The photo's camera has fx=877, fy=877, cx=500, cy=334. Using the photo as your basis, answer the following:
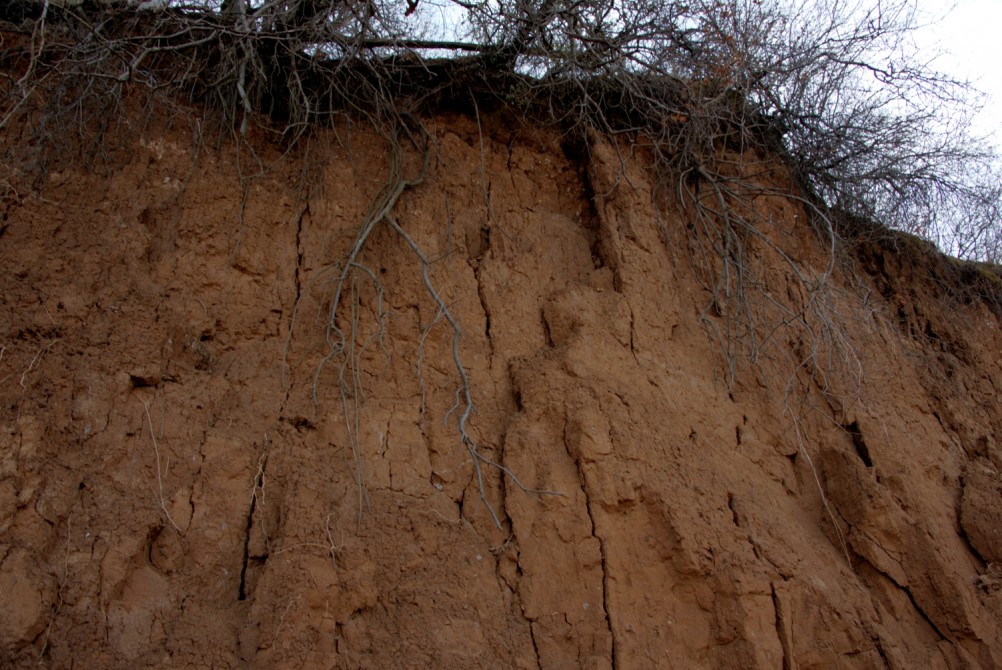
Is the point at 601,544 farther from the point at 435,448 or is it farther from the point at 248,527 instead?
the point at 248,527

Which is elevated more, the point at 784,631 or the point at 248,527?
the point at 784,631

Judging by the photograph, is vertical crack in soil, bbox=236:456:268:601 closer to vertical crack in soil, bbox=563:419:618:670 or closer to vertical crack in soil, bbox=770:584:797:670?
vertical crack in soil, bbox=563:419:618:670

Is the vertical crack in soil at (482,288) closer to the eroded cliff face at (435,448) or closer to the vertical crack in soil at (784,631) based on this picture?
the eroded cliff face at (435,448)

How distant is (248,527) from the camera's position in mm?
3645

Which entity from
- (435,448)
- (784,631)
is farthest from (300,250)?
(784,631)

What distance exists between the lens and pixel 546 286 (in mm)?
4738

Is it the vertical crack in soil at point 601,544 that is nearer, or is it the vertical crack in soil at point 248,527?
the vertical crack in soil at point 248,527

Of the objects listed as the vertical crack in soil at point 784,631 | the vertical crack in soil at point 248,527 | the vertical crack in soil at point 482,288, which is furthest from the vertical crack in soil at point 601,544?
the vertical crack in soil at point 248,527

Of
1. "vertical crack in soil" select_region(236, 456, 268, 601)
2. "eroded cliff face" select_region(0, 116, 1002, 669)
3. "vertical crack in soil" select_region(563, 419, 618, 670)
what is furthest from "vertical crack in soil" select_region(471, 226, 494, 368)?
"vertical crack in soil" select_region(236, 456, 268, 601)

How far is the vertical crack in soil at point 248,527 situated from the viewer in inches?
139

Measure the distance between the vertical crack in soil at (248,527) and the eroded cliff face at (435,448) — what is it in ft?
0.05

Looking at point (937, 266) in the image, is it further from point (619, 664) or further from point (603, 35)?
point (619, 664)

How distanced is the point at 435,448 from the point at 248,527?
2.94 ft

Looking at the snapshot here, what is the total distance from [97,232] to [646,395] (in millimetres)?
2768
